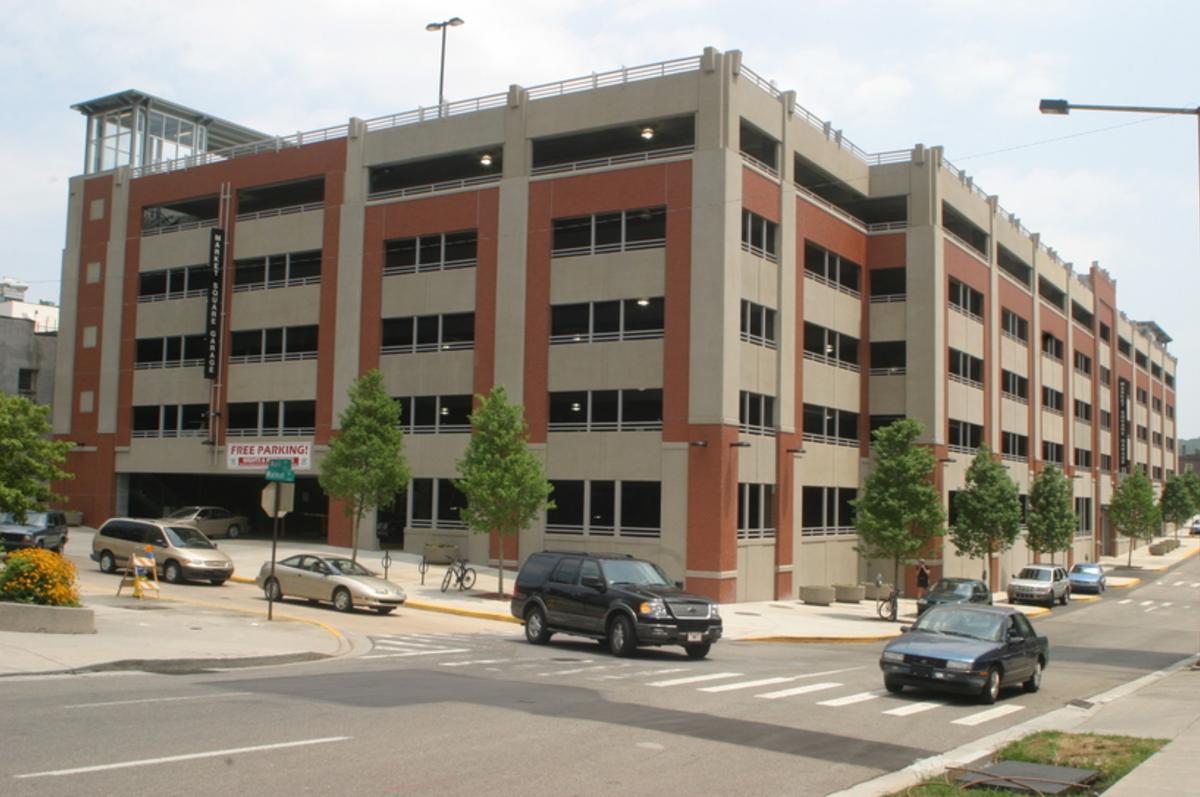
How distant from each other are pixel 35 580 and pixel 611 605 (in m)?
10.5

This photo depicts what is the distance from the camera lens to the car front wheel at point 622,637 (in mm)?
21562

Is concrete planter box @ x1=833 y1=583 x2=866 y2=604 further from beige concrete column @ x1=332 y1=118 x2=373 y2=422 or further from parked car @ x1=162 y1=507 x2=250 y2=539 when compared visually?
parked car @ x1=162 y1=507 x2=250 y2=539

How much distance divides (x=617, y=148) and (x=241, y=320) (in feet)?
64.3

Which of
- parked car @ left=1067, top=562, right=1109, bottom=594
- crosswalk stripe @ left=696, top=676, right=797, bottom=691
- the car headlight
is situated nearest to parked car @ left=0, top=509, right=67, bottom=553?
the car headlight

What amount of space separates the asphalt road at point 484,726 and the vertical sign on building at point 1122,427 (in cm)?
7712

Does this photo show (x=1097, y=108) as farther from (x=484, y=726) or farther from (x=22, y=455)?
(x=22, y=455)

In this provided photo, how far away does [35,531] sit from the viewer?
38281 mm

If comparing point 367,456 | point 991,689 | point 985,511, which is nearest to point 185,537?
point 367,456

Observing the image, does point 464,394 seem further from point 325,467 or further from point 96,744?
point 96,744

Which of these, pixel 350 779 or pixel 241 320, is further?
pixel 241 320

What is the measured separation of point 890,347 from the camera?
2048 inches

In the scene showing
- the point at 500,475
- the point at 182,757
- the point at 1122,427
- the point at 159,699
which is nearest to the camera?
the point at 182,757

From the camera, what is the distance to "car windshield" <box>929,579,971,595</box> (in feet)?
128

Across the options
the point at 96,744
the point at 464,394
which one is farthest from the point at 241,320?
the point at 96,744
